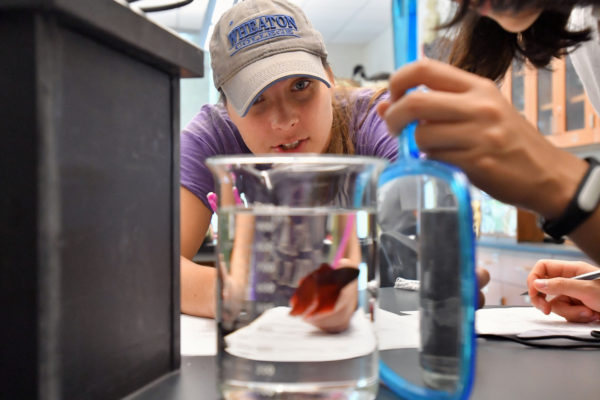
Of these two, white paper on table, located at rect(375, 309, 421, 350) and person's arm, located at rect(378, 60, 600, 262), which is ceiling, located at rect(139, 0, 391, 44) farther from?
person's arm, located at rect(378, 60, 600, 262)

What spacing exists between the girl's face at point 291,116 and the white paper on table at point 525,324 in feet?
1.70

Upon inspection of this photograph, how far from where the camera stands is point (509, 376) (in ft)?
1.72

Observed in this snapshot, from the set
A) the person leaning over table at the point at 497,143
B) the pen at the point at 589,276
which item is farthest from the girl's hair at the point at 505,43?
the pen at the point at 589,276

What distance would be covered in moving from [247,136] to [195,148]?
0.19 m

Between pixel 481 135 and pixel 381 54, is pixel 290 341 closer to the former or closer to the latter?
pixel 481 135

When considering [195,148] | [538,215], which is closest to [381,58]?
[195,148]

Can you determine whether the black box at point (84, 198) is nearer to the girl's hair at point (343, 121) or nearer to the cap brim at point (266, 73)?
the cap brim at point (266, 73)

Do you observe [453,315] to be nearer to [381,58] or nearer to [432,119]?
[432,119]

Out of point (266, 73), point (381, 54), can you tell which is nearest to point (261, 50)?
point (266, 73)

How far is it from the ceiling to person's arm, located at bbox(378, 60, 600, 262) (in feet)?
14.6

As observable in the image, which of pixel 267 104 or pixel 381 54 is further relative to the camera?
pixel 381 54

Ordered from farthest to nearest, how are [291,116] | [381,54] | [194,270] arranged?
[381,54] → [291,116] → [194,270]

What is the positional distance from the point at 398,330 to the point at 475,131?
332mm

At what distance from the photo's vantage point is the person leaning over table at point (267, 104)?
43.3 inches
